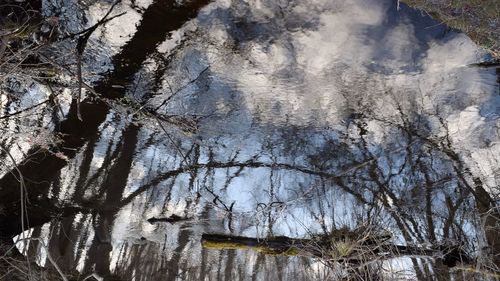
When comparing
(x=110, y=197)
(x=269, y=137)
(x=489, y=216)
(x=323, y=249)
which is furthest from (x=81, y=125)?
(x=489, y=216)

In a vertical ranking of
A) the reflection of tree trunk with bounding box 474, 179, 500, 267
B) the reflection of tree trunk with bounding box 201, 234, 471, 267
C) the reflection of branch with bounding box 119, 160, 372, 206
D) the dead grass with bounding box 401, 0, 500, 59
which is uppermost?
the dead grass with bounding box 401, 0, 500, 59

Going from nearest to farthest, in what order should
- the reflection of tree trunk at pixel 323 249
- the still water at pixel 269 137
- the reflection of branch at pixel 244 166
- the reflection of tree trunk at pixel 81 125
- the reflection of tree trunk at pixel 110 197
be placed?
the reflection of tree trunk at pixel 81 125 < the still water at pixel 269 137 < the reflection of tree trunk at pixel 323 249 < the reflection of tree trunk at pixel 110 197 < the reflection of branch at pixel 244 166

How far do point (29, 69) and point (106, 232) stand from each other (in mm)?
2453

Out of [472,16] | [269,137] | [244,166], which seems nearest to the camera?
[472,16]

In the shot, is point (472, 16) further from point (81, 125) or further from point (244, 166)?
point (81, 125)

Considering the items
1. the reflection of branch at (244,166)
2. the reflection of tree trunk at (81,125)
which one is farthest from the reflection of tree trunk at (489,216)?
the reflection of tree trunk at (81,125)

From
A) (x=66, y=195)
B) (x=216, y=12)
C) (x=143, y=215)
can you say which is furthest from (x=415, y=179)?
(x=66, y=195)

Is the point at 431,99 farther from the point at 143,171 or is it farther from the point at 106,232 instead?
the point at 106,232

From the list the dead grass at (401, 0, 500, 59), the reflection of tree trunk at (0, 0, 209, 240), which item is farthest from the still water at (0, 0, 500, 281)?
the dead grass at (401, 0, 500, 59)

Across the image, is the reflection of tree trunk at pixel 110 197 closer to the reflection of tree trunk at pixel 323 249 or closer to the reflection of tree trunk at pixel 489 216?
the reflection of tree trunk at pixel 323 249

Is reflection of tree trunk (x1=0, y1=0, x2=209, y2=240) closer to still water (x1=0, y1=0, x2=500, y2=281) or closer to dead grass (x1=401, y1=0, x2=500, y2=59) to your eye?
still water (x1=0, y1=0, x2=500, y2=281)

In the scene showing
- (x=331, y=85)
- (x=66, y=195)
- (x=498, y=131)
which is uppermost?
(x=331, y=85)

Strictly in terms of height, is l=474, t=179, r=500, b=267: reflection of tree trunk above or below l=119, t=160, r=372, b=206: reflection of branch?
below

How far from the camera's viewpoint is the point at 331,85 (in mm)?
4887
